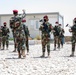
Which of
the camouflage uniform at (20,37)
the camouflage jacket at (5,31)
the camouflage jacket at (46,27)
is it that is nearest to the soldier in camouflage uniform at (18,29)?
the camouflage uniform at (20,37)

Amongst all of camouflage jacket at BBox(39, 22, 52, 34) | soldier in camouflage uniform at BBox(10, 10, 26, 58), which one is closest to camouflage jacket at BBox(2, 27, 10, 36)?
camouflage jacket at BBox(39, 22, 52, 34)

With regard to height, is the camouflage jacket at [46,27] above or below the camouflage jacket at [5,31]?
above

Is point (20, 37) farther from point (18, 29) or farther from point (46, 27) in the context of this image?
point (46, 27)

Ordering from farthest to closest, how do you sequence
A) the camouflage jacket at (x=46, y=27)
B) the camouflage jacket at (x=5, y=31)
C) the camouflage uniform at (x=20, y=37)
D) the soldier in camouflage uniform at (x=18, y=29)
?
the camouflage jacket at (x=5, y=31) < the camouflage jacket at (x=46, y=27) < the camouflage uniform at (x=20, y=37) < the soldier in camouflage uniform at (x=18, y=29)

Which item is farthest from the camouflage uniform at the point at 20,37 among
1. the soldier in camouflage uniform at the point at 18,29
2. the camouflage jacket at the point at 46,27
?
the camouflage jacket at the point at 46,27

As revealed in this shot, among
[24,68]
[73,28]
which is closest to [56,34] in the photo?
[73,28]

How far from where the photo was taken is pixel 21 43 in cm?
1296

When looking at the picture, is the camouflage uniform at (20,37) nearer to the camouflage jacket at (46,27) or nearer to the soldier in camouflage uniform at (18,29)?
the soldier in camouflage uniform at (18,29)

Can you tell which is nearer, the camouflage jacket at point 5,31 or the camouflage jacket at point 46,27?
the camouflage jacket at point 46,27

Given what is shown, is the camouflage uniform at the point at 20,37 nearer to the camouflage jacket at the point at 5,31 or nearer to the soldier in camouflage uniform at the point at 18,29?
the soldier in camouflage uniform at the point at 18,29

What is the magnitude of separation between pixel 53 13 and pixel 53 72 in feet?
79.9

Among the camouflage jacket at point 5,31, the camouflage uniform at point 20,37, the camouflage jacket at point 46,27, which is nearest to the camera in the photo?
the camouflage uniform at point 20,37

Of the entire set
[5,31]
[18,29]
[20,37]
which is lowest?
[20,37]

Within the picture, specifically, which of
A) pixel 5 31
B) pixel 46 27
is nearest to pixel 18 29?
pixel 46 27
